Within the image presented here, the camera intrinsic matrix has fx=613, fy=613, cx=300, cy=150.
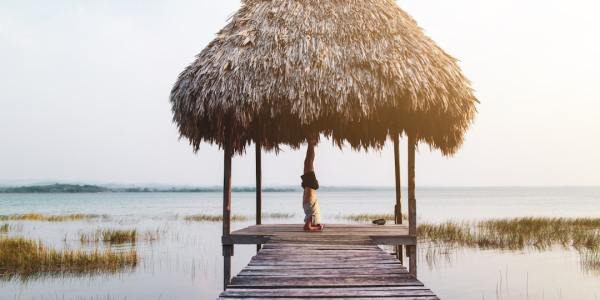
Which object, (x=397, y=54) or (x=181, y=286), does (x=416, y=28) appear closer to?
(x=397, y=54)

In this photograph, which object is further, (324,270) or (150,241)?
(150,241)

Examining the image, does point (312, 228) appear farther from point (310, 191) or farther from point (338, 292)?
point (338, 292)

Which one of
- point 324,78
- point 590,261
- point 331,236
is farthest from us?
point 590,261

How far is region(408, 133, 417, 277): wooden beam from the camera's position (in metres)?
8.33

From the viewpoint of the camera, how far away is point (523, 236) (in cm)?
1858

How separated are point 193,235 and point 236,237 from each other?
14.2 metres

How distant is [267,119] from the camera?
10453 millimetres

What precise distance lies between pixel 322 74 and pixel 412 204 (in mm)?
2153

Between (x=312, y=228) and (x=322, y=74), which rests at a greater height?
(x=322, y=74)

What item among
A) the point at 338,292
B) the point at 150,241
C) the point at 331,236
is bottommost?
the point at 150,241

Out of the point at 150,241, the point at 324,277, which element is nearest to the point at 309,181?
the point at 324,277

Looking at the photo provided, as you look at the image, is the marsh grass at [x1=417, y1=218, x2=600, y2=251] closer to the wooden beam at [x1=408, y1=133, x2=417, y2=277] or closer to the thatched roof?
the thatched roof

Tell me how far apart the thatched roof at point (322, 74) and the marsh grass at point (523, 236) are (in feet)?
28.9

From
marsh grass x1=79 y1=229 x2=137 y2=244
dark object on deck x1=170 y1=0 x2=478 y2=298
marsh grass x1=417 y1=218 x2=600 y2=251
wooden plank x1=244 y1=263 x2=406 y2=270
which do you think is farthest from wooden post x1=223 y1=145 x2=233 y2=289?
marsh grass x1=79 y1=229 x2=137 y2=244
